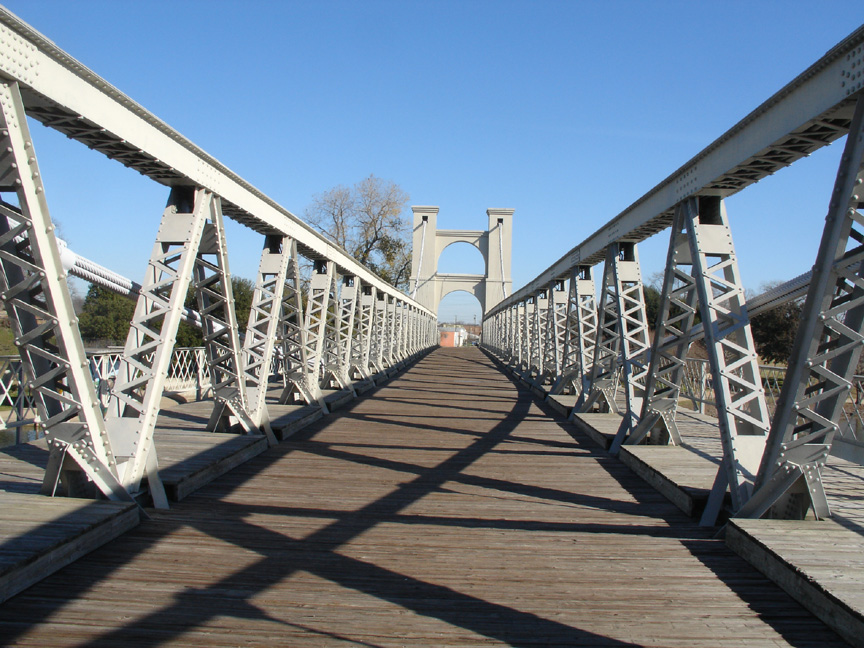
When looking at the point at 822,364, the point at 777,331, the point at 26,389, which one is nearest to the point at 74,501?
the point at 822,364

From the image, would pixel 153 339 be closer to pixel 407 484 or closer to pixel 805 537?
pixel 407 484

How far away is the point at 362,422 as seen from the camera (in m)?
7.58

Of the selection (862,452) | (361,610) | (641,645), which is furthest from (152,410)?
(862,452)

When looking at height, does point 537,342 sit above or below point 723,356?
above

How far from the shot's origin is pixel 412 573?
115 inches

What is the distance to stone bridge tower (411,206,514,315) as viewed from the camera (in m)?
48.2

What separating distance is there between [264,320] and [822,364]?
4.49 m

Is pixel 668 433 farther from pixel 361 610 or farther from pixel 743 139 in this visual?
pixel 361 610

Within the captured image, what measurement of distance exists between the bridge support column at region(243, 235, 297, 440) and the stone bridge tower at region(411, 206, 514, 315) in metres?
40.4

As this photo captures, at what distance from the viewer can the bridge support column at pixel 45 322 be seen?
288 cm

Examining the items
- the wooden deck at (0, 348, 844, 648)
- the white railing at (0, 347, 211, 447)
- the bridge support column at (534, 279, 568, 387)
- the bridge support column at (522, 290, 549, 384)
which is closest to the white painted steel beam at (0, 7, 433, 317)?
the white railing at (0, 347, 211, 447)

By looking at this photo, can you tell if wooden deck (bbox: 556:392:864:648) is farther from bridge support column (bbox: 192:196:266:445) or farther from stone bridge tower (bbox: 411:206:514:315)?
stone bridge tower (bbox: 411:206:514:315)

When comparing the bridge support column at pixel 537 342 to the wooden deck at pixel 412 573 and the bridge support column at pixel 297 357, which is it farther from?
the wooden deck at pixel 412 573

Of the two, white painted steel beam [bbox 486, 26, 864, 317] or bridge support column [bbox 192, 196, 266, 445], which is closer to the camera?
white painted steel beam [bbox 486, 26, 864, 317]
